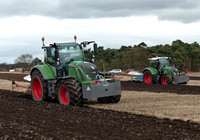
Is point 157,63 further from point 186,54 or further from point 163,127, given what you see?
point 186,54

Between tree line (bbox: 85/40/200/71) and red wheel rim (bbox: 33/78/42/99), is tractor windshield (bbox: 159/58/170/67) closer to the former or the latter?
red wheel rim (bbox: 33/78/42/99)

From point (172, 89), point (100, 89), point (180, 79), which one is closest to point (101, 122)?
point (100, 89)

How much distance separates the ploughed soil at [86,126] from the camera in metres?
6.53

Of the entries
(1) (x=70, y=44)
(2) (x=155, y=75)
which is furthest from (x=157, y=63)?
(1) (x=70, y=44)

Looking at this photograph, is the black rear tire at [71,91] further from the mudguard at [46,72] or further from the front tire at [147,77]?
the front tire at [147,77]

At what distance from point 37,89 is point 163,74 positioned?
12.2 metres

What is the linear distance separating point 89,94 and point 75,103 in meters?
0.59

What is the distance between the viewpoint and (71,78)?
11.1 metres

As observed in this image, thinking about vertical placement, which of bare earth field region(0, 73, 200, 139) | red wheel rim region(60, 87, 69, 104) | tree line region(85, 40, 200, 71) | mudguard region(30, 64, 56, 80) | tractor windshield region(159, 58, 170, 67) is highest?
A: tree line region(85, 40, 200, 71)

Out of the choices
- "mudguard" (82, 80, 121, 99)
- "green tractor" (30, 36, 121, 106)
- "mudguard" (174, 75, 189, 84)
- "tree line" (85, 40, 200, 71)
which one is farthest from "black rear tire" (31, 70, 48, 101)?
"tree line" (85, 40, 200, 71)

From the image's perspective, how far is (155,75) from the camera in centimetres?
2389

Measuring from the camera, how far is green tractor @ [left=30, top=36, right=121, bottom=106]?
1079cm

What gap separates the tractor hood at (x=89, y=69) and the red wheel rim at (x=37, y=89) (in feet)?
9.50

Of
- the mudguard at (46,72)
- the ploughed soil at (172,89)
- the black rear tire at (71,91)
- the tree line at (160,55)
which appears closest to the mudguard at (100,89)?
the black rear tire at (71,91)
